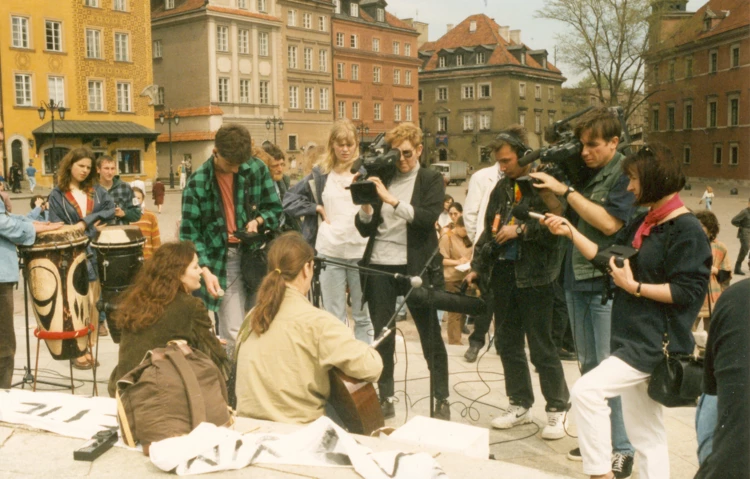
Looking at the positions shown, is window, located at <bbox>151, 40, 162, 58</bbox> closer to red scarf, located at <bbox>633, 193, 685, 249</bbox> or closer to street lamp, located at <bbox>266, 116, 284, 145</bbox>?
street lamp, located at <bbox>266, 116, 284, 145</bbox>

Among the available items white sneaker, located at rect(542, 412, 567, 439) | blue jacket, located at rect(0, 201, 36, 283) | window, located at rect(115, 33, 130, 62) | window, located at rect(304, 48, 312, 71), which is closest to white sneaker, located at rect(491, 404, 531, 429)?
white sneaker, located at rect(542, 412, 567, 439)

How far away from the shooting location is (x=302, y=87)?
2313 inches

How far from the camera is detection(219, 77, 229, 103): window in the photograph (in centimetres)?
5250

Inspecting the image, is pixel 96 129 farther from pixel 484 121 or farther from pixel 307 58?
pixel 484 121

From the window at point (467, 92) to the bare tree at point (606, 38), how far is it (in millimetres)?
30228

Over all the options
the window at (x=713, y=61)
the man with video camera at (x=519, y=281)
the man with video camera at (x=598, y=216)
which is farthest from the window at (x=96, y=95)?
the man with video camera at (x=598, y=216)

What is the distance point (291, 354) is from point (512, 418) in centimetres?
202

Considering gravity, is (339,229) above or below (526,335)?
above

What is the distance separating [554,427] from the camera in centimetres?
478

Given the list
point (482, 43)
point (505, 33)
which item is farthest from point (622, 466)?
point (505, 33)

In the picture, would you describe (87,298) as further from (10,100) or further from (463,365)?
(10,100)

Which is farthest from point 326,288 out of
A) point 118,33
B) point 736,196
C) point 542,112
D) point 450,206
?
point 542,112

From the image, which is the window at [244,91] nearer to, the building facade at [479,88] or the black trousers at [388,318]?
the building facade at [479,88]

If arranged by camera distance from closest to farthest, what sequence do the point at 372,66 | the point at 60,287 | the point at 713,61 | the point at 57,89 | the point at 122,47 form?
the point at 60,287, the point at 57,89, the point at 122,47, the point at 713,61, the point at 372,66
